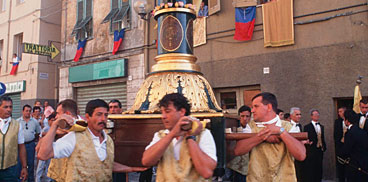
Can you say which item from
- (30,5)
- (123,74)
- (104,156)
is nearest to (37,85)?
(30,5)

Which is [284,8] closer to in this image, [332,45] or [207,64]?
[332,45]

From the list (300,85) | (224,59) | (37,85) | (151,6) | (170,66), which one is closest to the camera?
(170,66)

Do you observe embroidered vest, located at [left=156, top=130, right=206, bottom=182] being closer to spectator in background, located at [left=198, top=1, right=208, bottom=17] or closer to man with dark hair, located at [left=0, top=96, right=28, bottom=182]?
man with dark hair, located at [left=0, top=96, right=28, bottom=182]

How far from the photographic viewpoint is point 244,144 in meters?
2.38

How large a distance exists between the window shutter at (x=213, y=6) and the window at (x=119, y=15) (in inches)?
141

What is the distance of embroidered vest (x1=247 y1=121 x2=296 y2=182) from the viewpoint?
7.89ft

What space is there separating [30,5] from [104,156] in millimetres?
14907

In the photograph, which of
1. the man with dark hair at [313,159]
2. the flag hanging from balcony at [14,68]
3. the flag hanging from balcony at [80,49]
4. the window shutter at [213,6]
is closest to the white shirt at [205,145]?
the man with dark hair at [313,159]

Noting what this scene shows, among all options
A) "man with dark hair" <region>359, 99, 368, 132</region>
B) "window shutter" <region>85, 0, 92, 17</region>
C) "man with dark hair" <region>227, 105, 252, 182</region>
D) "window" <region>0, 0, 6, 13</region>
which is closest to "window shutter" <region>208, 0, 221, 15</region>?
"man with dark hair" <region>359, 99, 368, 132</region>

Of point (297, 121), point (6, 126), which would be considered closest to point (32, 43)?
point (6, 126)

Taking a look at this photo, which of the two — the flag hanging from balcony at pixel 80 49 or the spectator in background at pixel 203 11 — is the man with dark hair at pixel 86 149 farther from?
the flag hanging from balcony at pixel 80 49

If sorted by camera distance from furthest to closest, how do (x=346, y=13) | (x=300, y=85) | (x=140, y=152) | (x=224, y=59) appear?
(x=224, y=59)
(x=300, y=85)
(x=346, y=13)
(x=140, y=152)

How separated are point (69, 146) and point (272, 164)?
1545mm

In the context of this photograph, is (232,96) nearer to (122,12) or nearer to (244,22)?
(244,22)
